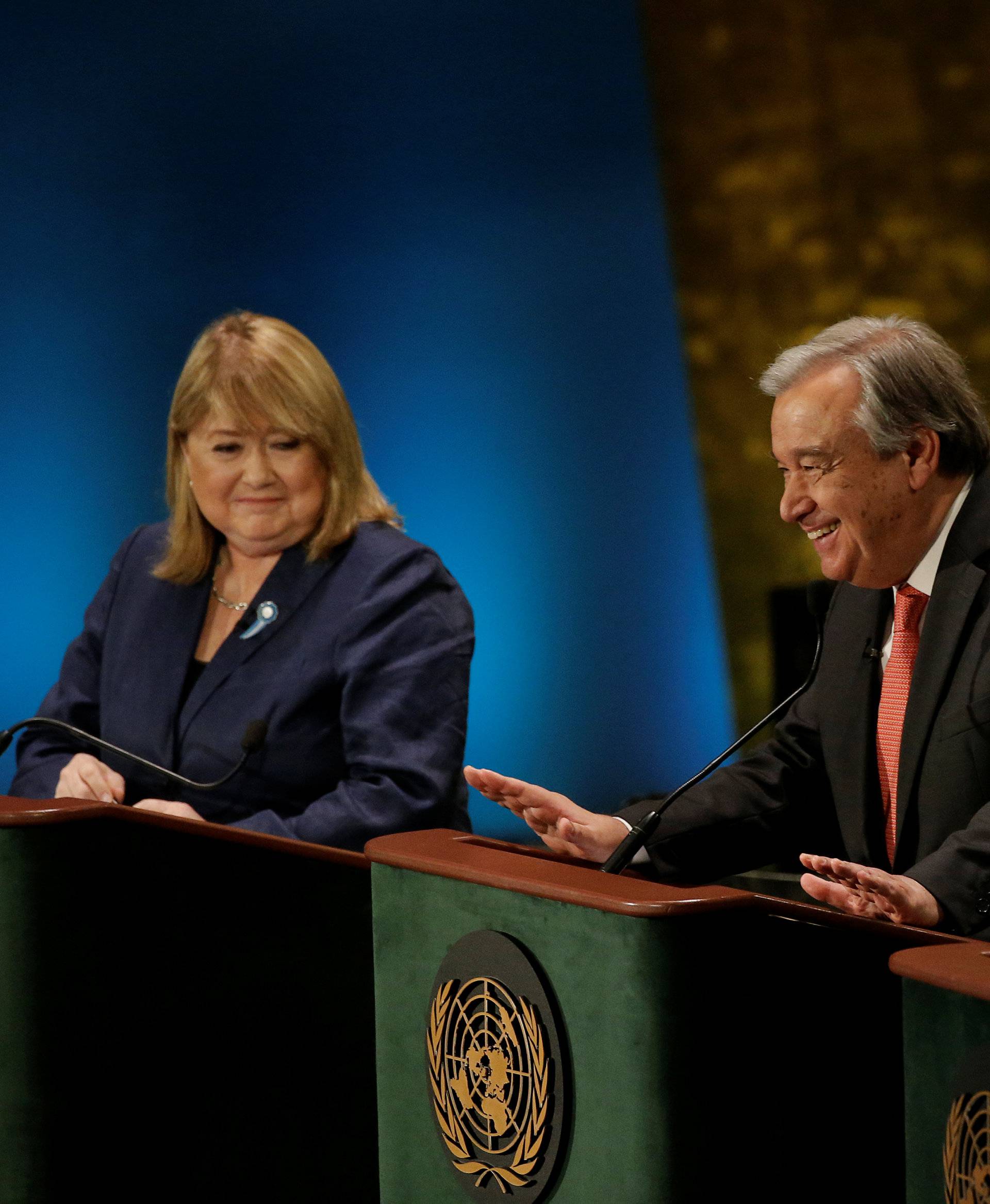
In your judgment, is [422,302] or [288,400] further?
[422,302]

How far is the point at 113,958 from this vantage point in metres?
1.85

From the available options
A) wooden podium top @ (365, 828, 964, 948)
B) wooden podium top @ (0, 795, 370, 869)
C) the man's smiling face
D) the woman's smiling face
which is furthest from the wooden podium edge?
the woman's smiling face

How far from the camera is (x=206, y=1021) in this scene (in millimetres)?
1882

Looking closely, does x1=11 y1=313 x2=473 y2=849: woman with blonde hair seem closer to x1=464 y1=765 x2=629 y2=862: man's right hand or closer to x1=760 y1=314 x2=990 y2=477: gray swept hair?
x1=464 y1=765 x2=629 y2=862: man's right hand

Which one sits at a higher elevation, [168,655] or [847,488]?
[847,488]

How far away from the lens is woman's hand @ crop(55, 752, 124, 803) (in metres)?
2.42

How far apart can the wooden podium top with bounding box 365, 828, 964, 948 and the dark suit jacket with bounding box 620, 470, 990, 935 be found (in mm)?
419

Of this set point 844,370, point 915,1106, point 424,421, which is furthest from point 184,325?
point 915,1106

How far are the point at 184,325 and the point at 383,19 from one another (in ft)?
3.90

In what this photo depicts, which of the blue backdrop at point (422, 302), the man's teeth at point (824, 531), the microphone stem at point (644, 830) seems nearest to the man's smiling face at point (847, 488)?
the man's teeth at point (824, 531)

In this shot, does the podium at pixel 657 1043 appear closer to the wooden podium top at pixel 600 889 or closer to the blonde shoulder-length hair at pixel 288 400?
the wooden podium top at pixel 600 889

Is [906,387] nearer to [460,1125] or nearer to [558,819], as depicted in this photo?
[558,819]

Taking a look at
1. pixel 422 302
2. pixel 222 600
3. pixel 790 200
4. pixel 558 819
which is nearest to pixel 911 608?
pixel 558 819

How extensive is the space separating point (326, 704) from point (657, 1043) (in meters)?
1.24
